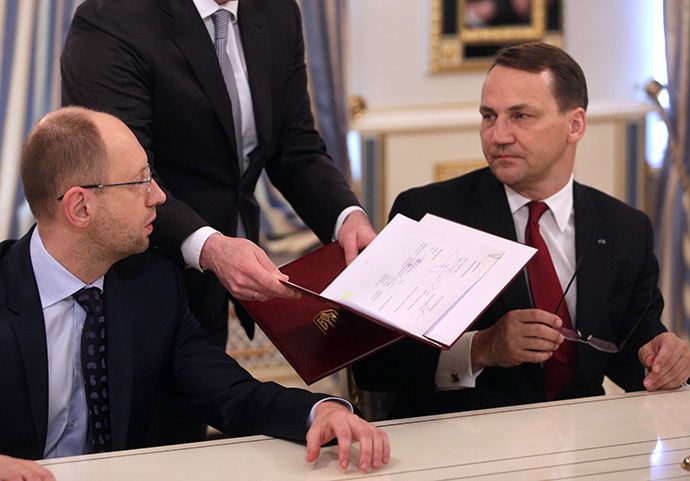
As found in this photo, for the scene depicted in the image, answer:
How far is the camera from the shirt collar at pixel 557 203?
235 centimetres

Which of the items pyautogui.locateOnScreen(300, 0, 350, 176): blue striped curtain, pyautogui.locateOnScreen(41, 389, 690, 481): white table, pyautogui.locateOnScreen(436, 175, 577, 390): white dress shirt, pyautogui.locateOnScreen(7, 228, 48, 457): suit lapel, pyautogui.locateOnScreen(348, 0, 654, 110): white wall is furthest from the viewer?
pyautogui.locateOnScreen(348, 0, 654, 110): white wall

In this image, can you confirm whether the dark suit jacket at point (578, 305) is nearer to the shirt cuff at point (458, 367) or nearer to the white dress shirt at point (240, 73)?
the shirt cuff at point (458, 367)

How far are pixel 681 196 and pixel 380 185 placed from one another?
5.68 feet

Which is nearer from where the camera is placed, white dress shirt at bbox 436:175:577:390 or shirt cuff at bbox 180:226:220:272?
shirt cuff at bbox 180:226:220:272

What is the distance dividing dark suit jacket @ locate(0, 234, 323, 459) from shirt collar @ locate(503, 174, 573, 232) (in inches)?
38.4

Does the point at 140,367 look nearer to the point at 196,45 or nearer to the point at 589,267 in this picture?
the point at 196,45

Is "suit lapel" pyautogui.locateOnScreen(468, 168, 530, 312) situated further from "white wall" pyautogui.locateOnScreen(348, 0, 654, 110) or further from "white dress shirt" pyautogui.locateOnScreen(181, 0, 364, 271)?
"white wall" pyautogui.locateOnScreen(348, 0, 654, 110)

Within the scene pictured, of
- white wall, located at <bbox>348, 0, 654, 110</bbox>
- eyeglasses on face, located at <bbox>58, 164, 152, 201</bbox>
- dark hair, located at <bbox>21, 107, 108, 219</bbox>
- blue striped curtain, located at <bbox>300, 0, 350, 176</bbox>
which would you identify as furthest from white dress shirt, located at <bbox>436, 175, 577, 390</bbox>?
white wall, located at <bbox>348, 0, 654, 110</bbox>

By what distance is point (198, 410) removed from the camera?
1901 millimetres

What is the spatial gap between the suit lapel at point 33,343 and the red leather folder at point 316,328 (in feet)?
1.60

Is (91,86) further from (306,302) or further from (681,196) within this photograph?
(681,196)

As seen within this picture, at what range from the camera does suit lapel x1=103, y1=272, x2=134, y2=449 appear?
177 cm

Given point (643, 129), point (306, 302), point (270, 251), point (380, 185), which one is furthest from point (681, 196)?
point (306, 302)

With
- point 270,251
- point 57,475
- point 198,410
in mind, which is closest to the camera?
point 57,475
